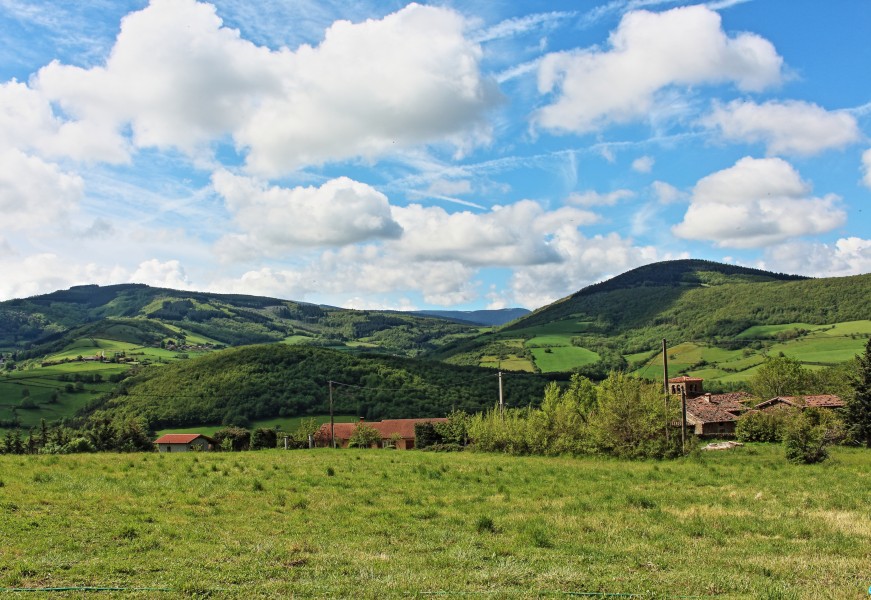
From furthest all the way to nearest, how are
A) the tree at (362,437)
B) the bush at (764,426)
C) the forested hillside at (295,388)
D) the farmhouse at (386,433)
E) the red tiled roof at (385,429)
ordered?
the forested hillside at (295,388)
the red tiled roof at (385,429)
the farmhouse at (386,433)
the tree at (362,437)
the bush at (764,426)

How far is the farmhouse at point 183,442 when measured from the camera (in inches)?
4309

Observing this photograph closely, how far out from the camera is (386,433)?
114 meters

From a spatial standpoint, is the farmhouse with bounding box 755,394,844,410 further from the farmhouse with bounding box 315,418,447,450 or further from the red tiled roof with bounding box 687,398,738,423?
the farmhouse with bounding box 315,418,447,450

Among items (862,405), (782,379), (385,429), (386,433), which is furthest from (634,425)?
(782,379)

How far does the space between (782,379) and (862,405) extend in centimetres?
5367

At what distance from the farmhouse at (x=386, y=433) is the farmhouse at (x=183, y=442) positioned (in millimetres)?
20520

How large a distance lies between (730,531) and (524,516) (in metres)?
5.74

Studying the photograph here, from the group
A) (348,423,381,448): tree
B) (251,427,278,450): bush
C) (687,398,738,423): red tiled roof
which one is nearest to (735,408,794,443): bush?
(687,398,738,423): red tiled roof

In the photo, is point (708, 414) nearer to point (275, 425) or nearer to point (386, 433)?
point (386, 433)

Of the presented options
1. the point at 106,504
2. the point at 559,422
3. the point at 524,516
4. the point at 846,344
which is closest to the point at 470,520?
the point at 524,516

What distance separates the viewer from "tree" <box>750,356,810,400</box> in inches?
4528

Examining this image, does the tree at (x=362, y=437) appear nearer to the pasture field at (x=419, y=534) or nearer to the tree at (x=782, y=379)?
the pasture field at (x=419, y=534)

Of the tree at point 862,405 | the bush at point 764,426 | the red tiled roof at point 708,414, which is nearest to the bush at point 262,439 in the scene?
the bush at point 764,426

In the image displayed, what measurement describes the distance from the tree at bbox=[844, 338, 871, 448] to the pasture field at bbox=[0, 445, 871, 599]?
48047 millimetres
